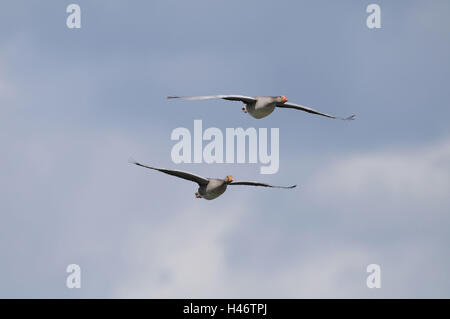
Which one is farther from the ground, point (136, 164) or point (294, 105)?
point (294, 105)

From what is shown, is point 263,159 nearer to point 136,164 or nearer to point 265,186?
point 265,186

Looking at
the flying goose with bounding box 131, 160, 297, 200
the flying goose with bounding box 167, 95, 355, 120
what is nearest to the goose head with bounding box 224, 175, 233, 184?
the flying goose with bounding box 131, 160, 297, 200

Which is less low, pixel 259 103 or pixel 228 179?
pixel 259 103

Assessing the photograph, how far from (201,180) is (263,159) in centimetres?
596

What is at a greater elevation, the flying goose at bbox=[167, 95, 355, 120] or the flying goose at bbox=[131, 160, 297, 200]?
the flying goose at bbox=[167, 95, 355, 120]

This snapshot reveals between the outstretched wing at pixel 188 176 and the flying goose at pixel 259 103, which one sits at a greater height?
the flying goose at pixel 259 103

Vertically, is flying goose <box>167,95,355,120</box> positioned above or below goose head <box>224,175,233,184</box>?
above

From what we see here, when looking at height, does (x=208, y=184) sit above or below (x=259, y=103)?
below

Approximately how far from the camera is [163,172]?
337ft

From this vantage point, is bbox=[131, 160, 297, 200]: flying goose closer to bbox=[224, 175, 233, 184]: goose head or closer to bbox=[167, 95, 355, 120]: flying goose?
bbox=[224, 175, 233, 184]: goose head

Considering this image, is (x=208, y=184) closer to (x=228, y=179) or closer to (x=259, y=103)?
(x=228, y=179)

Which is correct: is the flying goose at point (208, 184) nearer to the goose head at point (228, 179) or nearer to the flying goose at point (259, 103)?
the goose head at point (228, 179)

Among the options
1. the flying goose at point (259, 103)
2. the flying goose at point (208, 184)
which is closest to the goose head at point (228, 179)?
the flying goose at point (208, 184)
